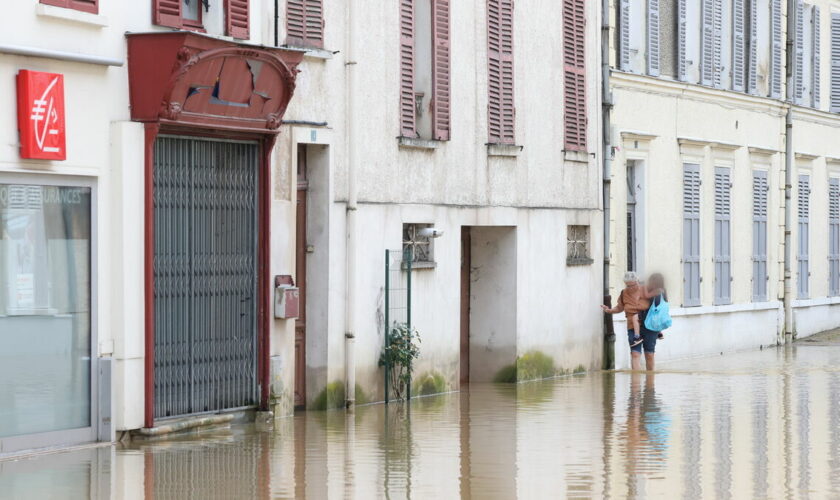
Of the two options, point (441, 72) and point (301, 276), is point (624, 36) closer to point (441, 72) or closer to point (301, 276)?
point (441, 72)

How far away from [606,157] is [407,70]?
5.75 m

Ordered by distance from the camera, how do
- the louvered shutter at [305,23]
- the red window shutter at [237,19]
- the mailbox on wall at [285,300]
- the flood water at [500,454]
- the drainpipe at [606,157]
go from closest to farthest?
the flood water at [500,454] → the red window shutter at [237,19] → the mailbox on wall at [285,300] → the louvered shutter at [305,23] → the drainpipe at [606,157]

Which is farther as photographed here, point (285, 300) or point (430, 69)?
point (430, 69)

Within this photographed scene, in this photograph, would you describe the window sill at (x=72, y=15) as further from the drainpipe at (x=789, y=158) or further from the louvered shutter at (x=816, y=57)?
the louvered shutter at (x=816, y=57)

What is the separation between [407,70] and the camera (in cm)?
2064

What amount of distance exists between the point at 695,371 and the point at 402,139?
709cm

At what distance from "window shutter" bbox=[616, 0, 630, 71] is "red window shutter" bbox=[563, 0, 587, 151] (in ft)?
4.92

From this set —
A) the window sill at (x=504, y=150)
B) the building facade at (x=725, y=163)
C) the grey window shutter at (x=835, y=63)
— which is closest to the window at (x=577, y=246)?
the building facade at (x=725, y=163)

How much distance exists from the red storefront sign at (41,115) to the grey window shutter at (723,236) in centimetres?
1695

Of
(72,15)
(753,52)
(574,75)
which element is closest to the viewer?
(72,15)

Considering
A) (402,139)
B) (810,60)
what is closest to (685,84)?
(810,60)

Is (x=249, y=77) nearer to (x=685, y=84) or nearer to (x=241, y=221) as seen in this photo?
(x=241, y=221)

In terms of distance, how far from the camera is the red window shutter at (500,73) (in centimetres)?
2258

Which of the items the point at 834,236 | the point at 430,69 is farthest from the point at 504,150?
the point at 834,236
